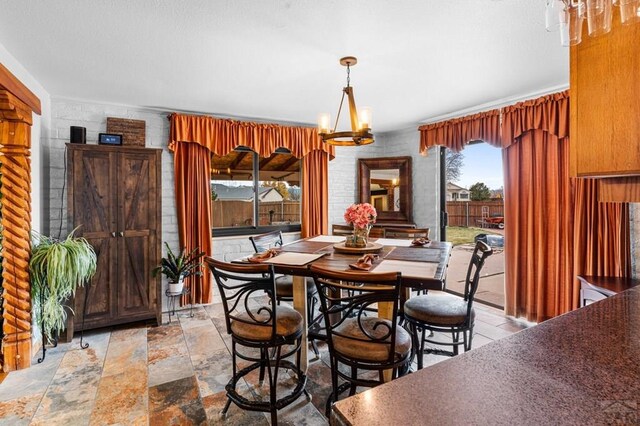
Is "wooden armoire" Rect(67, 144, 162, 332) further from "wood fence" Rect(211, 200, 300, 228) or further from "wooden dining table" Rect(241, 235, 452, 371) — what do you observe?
"wooden dining table" Rect(241, 235, 452, 371)

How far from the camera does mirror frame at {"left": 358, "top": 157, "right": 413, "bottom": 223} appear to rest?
474 cm

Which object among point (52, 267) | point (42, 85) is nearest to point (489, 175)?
point (52, 267)

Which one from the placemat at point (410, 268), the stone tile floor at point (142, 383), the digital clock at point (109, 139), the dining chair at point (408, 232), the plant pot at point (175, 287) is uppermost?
the digital clock at point (109, 139)

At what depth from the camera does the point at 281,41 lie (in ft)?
7.17

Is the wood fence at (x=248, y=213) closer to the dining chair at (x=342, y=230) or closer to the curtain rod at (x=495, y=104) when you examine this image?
the dining chair at (x=342, y=230)

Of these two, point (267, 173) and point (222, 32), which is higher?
point (222, 32)

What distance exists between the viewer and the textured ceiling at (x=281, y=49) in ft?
6.04

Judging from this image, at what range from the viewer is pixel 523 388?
0.68 metres

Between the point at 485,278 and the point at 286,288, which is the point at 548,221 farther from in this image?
the point at 286,288

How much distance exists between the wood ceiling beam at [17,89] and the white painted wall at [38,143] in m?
0.16

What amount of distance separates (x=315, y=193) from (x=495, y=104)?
8.05ft

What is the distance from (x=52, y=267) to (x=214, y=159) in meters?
2.15

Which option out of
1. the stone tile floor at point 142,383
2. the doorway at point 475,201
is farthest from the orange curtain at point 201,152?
the doorway at point 475,201

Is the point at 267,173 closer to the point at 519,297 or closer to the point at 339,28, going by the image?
the point at 339,28
